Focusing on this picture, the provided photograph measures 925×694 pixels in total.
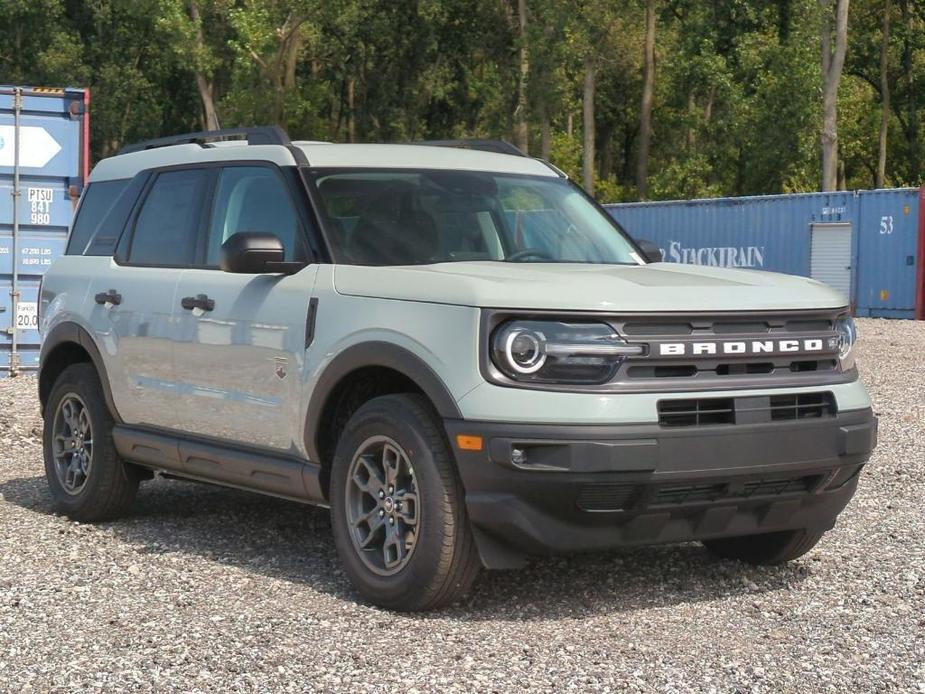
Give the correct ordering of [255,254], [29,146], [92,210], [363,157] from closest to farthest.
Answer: [255,254]
[363,157]
[92,210]
[29,146]

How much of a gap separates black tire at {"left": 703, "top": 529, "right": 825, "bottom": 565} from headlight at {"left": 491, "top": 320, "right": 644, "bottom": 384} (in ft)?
4.84

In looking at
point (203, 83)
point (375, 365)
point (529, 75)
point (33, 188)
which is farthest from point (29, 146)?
point (529, 75)

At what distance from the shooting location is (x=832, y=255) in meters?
32.4

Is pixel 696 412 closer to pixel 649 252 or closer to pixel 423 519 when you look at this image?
pixel 423 519

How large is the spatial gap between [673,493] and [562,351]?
2.22 ft

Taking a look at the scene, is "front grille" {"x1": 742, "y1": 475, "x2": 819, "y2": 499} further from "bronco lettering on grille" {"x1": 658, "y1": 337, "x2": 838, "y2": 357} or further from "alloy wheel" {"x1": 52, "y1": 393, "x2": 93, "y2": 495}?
"alloy wheel" {"x1": 52, "y1": 393, "x2": 93, "y2": 495}

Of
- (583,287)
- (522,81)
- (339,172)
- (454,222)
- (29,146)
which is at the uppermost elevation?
(522,81)

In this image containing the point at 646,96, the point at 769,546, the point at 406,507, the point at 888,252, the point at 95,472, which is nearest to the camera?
the point at 406,507

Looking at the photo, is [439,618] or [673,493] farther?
[439,618]

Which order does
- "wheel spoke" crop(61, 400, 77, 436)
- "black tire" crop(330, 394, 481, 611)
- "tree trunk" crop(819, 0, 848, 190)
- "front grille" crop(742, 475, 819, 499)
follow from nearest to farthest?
"black tire" crop(330, 394, 481, 611), "front grille" crop(742, 475, 819, 499), "wheel spoke" crop(61, 400, 77, 436), "tree trunk" crop(819, 0, 848, 190)

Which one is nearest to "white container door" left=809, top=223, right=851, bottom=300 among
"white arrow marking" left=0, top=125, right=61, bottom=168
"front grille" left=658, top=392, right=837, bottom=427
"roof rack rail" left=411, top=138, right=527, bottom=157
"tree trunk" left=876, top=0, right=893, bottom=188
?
"white arrow marking" left=0, top=125, right=61, bottom=168

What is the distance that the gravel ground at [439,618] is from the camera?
190 inches

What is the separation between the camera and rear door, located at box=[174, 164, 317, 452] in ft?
20.3

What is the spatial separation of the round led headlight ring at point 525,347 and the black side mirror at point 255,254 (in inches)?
52.3
